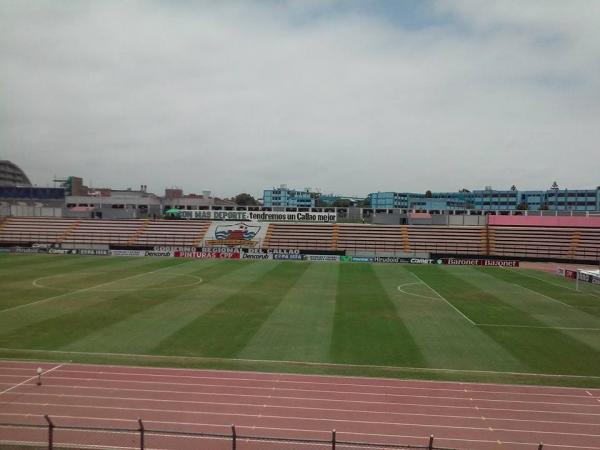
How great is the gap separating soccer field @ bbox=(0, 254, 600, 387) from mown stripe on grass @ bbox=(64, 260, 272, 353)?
7cm

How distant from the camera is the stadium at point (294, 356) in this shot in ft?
50.6

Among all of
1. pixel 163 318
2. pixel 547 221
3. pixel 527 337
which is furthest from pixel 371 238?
pixel 163 318

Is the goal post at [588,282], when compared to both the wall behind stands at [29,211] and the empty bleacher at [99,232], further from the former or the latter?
the wall behind stands at [29,211]

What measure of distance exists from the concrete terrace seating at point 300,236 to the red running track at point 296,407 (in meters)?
51.0

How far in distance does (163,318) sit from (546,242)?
57795 millimetres

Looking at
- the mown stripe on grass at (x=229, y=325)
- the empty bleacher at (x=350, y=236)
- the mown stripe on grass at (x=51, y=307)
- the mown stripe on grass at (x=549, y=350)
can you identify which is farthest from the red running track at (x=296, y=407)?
the empty bleacher at (x=350, y=236)

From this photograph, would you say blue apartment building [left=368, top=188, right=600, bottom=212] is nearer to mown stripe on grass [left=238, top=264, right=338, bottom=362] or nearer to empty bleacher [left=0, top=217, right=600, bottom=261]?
empty bleacher [left=0, top=217, right=600, bottom=261]

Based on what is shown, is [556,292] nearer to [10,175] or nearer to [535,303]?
[535,303]

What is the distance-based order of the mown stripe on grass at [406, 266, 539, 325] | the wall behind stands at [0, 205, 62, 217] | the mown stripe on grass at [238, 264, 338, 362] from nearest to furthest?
the mown stripe on grass at [238, 264, 338, 362] → the mown stripe on grass at [406, 266, 539, 325] → the wall behind stands at [0, 205, 62, 217]

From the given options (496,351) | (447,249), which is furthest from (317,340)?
(447,249)

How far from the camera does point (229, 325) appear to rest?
90.4ft

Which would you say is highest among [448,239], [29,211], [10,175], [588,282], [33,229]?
[10,175]

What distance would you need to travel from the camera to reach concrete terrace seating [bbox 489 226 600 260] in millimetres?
65250

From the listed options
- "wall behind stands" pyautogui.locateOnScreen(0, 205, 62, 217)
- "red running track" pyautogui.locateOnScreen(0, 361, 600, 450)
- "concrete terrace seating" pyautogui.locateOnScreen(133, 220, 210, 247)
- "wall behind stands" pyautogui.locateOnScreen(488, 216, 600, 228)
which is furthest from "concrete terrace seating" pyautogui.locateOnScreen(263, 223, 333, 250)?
"red running track" pyautogui.locateOnScreen(0, 361, 600, 450)
